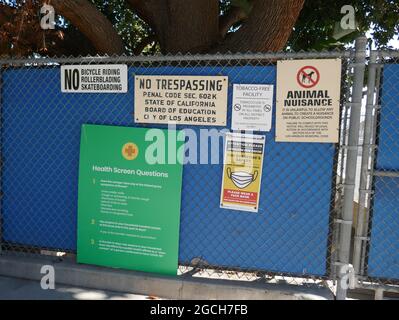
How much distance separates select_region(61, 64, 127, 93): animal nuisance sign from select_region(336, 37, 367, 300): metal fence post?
2076 mm

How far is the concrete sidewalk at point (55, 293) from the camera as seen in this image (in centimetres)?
381

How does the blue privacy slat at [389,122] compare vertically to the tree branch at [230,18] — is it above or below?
below

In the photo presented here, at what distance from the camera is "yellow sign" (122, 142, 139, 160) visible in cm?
390

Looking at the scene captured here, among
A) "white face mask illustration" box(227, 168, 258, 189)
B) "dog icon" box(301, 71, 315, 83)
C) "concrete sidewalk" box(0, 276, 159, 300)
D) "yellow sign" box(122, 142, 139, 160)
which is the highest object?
"dog icon" box(301, 71, 315, 83)

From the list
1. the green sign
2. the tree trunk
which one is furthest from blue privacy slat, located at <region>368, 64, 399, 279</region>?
the tree trunk

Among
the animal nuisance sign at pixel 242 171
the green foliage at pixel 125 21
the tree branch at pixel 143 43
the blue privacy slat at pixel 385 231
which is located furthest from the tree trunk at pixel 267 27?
the tree branch at pixel 143 43

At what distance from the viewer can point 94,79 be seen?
3988mm

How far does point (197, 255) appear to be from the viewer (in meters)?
3.90

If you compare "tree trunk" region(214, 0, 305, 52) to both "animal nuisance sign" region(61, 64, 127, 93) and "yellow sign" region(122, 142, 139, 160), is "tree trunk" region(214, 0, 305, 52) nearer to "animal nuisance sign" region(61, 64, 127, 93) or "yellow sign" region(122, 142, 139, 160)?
"animal nuisance sign" region(61, 64, 127, 93)

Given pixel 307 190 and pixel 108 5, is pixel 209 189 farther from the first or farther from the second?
pixel 108 5

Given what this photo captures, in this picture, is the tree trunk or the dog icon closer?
the dog icon

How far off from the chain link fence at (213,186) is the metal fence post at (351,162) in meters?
0.01

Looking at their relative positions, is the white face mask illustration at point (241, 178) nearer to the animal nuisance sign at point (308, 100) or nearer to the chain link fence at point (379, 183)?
the animal nuisance sign at point (308, 100)

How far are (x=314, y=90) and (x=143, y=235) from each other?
2056 mm
